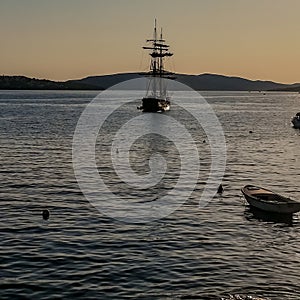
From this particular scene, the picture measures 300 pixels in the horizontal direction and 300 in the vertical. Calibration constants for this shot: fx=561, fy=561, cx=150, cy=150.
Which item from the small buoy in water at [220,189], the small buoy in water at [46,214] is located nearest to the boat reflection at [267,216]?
the small buoy in water at [220,189]

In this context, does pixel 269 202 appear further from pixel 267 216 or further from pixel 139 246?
pixel 139 246

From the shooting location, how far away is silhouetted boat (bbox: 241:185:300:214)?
3828 cm

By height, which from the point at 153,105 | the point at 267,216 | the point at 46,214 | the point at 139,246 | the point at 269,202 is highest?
the point at 153,105

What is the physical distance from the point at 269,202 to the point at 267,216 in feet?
3.32

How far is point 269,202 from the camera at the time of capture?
1561 inches

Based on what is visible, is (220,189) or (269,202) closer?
(269,202)

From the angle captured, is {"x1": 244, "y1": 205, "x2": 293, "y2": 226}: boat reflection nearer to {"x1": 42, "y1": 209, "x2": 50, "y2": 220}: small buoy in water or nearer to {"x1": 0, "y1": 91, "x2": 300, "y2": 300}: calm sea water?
{"x1": 0, "y1": 91, "x2": 300, "y2": 300}: calm sea water

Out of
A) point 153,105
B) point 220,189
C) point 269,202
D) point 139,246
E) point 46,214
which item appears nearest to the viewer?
point 139,246

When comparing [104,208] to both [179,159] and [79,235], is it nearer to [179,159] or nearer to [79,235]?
[79,235]

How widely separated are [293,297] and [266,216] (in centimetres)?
1560

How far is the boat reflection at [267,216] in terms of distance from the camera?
1516 inches

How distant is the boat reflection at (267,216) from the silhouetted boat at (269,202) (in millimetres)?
313

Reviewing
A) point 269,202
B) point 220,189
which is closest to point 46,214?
point 269,202

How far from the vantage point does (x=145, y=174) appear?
5725cm
